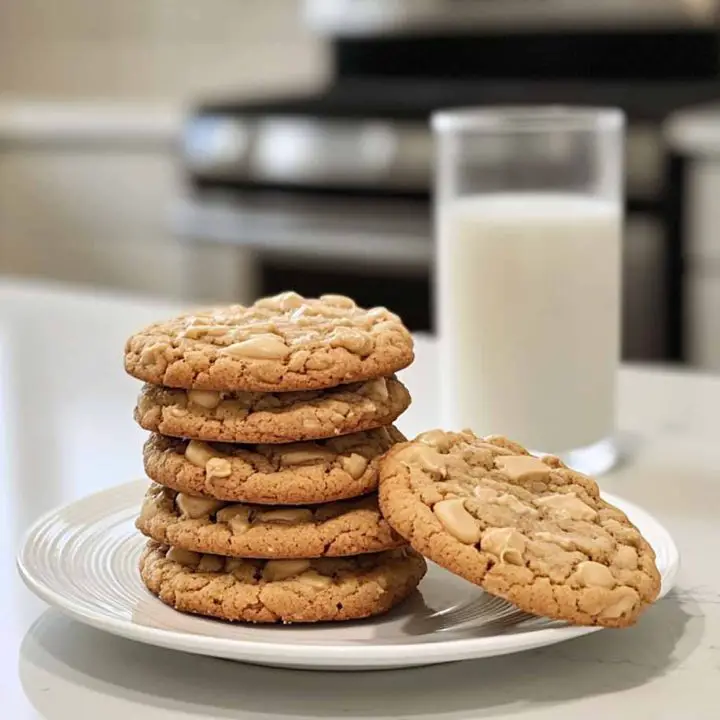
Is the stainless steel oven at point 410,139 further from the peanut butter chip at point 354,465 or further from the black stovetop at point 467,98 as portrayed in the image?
the peanut butter chip at point 354,465

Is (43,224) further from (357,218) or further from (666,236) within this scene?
(666,236)

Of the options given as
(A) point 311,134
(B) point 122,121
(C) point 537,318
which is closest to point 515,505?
(C) point 537,318

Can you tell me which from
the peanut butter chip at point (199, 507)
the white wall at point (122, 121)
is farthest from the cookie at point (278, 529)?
the white wall at point (122, 121)

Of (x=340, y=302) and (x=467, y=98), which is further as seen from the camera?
(x=467, y=98)

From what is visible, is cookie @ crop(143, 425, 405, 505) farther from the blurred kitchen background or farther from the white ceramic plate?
the blurred kitchen background

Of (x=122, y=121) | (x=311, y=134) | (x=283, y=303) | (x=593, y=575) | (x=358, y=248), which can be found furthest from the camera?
(x=122, y=121)

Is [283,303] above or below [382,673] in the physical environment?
above

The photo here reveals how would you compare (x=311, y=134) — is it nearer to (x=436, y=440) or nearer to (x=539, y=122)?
(x=539, y=122)
